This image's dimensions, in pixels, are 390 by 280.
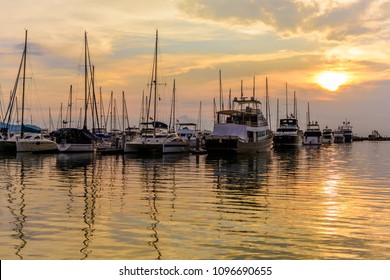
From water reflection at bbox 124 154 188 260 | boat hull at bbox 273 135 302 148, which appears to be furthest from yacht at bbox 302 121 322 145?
water reflection at bbox 124 154 188 260

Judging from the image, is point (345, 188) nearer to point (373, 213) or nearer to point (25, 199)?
point (373, 213)

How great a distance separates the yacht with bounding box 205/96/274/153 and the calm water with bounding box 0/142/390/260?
3210 centimetres

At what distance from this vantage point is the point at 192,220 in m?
16.9

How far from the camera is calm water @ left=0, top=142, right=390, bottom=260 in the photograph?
12.7 meters

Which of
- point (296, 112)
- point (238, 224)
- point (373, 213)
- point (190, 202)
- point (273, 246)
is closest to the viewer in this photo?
point (273, 246)

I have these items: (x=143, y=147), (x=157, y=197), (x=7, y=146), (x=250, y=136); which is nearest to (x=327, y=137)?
(x=250, y=136)

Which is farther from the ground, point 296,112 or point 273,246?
point 296,112

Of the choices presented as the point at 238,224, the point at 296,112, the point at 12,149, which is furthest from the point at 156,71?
the point at 296,112

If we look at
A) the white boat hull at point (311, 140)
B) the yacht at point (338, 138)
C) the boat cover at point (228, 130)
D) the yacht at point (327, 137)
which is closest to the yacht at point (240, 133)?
the boat cover at point (228, 130)

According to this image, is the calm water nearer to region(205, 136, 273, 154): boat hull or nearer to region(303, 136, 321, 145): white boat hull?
region(205, 136, 273, 154): boat hull

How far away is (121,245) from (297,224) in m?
5.99

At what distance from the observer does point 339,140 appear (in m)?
159

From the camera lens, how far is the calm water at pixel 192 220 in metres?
12.7

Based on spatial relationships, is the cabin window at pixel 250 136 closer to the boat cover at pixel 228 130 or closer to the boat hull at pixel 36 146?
the boat cover at pixel 228 130
